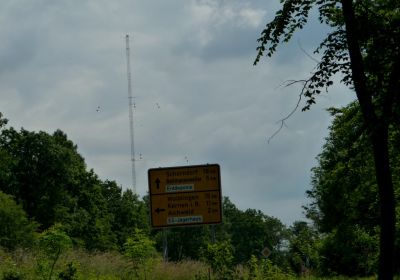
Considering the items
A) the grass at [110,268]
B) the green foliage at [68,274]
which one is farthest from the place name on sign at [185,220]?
the green foliage at [68,274]

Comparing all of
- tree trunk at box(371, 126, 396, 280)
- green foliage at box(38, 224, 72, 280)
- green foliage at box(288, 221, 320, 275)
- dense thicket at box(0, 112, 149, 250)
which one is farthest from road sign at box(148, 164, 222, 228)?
dense thicket at box(0, 112, 149, 250)

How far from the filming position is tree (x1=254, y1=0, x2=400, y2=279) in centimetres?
1061

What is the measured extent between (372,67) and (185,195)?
23.8 feet

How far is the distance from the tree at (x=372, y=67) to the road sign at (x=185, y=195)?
5.16 meters

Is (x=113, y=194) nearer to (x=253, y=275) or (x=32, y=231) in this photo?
(x=32, y=231)

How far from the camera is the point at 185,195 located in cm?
1719

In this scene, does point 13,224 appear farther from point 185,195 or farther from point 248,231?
point 248,231

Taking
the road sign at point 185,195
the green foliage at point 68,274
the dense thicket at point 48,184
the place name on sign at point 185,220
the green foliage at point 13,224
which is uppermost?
the dense thicket at point 48,184

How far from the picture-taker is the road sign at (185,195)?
17047 millimetres

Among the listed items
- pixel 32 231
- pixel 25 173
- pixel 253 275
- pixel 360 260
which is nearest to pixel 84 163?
pixel 25 173

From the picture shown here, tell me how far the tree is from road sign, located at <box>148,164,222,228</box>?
516cm

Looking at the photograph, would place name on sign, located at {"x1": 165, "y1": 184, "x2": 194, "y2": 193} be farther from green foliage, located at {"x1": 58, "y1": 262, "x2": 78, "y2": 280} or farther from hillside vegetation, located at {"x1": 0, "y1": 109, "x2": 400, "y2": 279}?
green foliage, located at {"x1": 58, "y1": 262, "x2": 78, "y2": 280}

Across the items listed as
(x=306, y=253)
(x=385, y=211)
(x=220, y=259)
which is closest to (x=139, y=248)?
(x=220, y=259)

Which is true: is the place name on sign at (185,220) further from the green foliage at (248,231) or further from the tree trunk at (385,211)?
the green foliage at (248,231)
